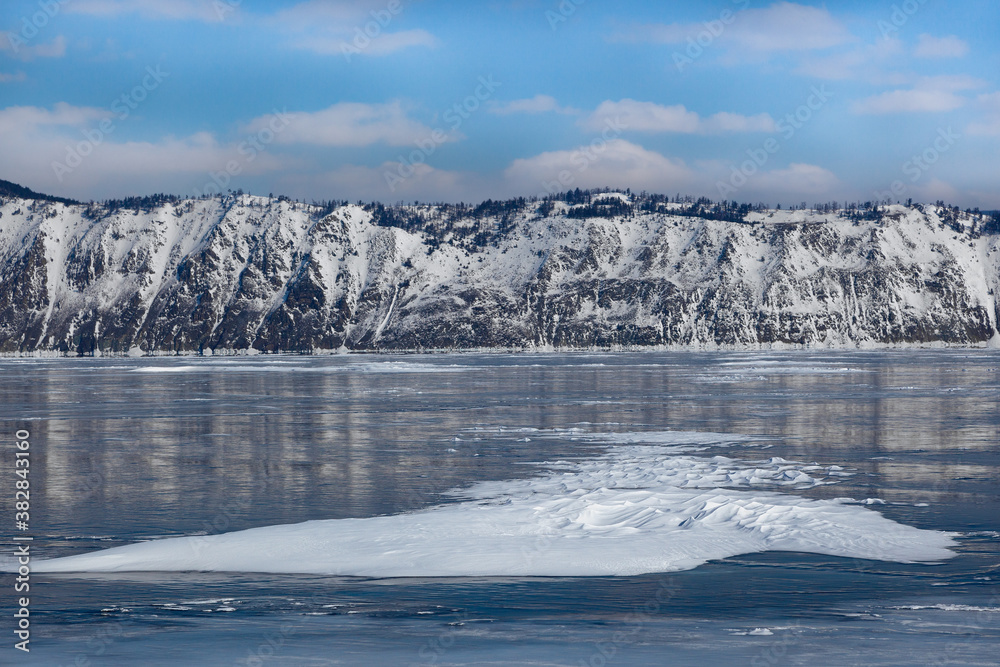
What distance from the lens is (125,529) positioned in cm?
1719

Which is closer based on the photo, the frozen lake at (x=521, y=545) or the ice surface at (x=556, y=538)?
the frozen lake at (x=521, y=545)

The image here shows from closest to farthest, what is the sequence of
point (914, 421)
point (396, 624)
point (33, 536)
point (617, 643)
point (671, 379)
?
1. point (617, 643)
2. point (396, 624)
3. point (33, 536)
4. point (914, 421)
5. point (671, 379)

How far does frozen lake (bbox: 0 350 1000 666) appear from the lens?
35.6 feet

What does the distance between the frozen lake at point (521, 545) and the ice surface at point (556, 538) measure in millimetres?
67

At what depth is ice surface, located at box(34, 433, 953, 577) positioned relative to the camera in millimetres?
14727

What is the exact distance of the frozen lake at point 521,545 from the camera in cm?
1085

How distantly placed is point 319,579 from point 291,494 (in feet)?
23.3

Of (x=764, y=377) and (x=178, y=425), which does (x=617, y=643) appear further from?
(x=764, y=377)

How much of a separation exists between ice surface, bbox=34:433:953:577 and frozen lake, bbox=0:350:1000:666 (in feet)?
0.22

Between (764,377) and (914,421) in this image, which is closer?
(914,421)

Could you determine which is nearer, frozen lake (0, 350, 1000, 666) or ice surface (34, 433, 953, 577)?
frozen lake (0, 350, 1000, 666)

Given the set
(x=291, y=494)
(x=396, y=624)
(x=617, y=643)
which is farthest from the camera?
(x=291, y=494)

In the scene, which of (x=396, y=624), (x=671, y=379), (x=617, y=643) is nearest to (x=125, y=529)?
(x=396, y=624)

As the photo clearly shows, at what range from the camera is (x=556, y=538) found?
16.3m
